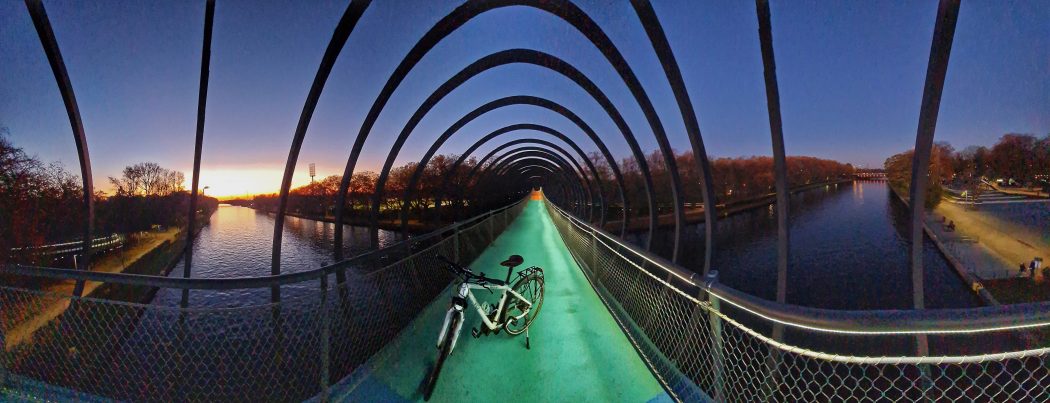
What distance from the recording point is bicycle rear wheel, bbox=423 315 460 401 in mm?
2838

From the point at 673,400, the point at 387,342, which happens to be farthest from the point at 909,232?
the point at 387,342

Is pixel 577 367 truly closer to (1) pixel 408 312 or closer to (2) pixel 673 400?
(2) pixel 673 400

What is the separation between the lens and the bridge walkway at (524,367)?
2830 mm

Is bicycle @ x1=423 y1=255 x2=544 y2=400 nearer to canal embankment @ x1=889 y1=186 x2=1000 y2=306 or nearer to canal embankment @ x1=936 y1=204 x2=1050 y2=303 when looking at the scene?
canal embankment @ x1=889 y1=186 x2=1000 y2=306

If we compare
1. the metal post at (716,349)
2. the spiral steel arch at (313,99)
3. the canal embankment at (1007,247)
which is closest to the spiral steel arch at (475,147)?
the spiral steel arch at (313,99)

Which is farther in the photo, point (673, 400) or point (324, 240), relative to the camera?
point (324, 240)

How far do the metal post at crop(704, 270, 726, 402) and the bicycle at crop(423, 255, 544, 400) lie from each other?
1671 mm

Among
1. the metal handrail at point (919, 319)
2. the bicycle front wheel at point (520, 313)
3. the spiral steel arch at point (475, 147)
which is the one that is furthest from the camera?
the spiral steel arch at point (475, 147)

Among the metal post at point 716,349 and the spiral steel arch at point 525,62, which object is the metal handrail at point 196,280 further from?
the spiral steel arch at point 525,62

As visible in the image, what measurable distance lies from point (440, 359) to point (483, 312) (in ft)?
2.08

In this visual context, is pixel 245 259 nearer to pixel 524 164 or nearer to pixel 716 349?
pixel 524 164

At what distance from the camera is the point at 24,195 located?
20.6m

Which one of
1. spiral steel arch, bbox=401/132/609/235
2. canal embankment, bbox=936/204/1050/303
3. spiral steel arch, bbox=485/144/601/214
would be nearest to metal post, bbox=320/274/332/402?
spiral steel arch, bbox=401/132/609/235

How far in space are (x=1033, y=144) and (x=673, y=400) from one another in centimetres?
3580
